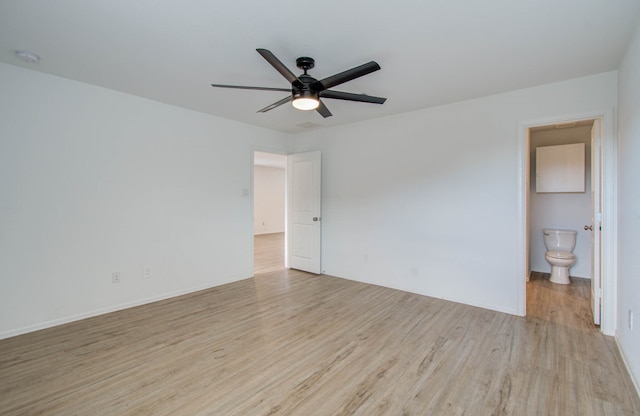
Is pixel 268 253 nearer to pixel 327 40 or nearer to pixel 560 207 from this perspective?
pixel 327 40

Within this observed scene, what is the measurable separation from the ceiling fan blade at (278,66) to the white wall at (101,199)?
2.39 meters

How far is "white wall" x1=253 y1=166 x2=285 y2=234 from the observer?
10125 millimetres

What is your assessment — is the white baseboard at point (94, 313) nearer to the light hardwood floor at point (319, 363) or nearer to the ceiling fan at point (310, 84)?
the light hardwood floor at point (319, 363)

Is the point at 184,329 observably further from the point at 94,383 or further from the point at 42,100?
the point at 42,100

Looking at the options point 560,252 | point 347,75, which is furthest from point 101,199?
point 560,252

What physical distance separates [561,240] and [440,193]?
2.42 m

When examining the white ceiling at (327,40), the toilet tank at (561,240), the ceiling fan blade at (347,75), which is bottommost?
the toilet tank at (561,240)

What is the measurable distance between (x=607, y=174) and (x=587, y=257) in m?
2.66

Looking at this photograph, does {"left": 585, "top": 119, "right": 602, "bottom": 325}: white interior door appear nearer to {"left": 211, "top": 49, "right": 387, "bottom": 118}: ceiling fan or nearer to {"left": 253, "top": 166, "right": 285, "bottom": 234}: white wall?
{"left": 211, "top": 49, "right": 387, "bottom": 118}: ceiling fan

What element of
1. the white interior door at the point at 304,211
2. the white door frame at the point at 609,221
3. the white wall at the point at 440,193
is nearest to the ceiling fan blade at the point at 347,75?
the white wall at the point at 440,193

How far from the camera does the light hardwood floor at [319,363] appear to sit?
1.87m

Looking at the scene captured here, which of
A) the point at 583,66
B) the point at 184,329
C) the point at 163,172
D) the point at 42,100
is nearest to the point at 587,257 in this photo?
the point at 583,66

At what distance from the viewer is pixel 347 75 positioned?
2.10m

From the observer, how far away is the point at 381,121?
431 centimetres
